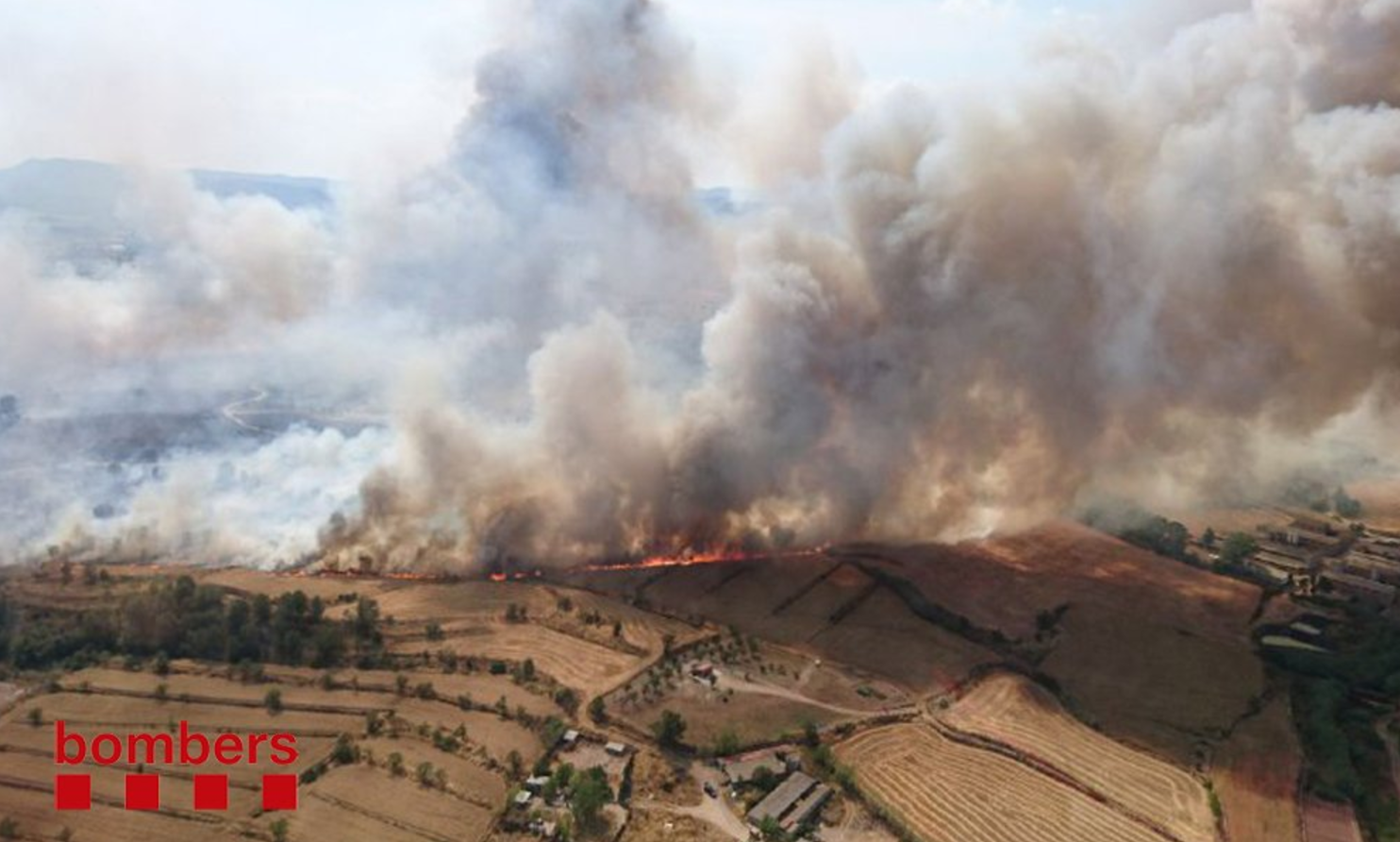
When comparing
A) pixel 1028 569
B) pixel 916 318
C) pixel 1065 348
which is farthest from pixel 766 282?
pixel 1028 569

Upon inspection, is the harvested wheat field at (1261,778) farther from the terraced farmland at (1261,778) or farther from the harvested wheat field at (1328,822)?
the harvested wheat field at (1328,822)

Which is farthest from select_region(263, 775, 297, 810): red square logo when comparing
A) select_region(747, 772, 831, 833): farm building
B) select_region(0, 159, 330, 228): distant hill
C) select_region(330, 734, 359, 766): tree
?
select_region(0, 159, 330, 228): distant hill

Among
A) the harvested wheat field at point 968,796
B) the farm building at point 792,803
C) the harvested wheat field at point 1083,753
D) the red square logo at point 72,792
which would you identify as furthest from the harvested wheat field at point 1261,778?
the red square logo at point 72,792

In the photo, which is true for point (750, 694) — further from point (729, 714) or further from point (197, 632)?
point (197, 632)

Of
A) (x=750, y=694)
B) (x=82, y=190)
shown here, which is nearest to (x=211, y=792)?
(x=750, y=694)

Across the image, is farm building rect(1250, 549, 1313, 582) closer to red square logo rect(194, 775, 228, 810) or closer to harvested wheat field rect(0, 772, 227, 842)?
red square logo rect(194, 775, 228, 810)

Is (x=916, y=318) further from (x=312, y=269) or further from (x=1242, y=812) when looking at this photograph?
(x=312, y=269)
